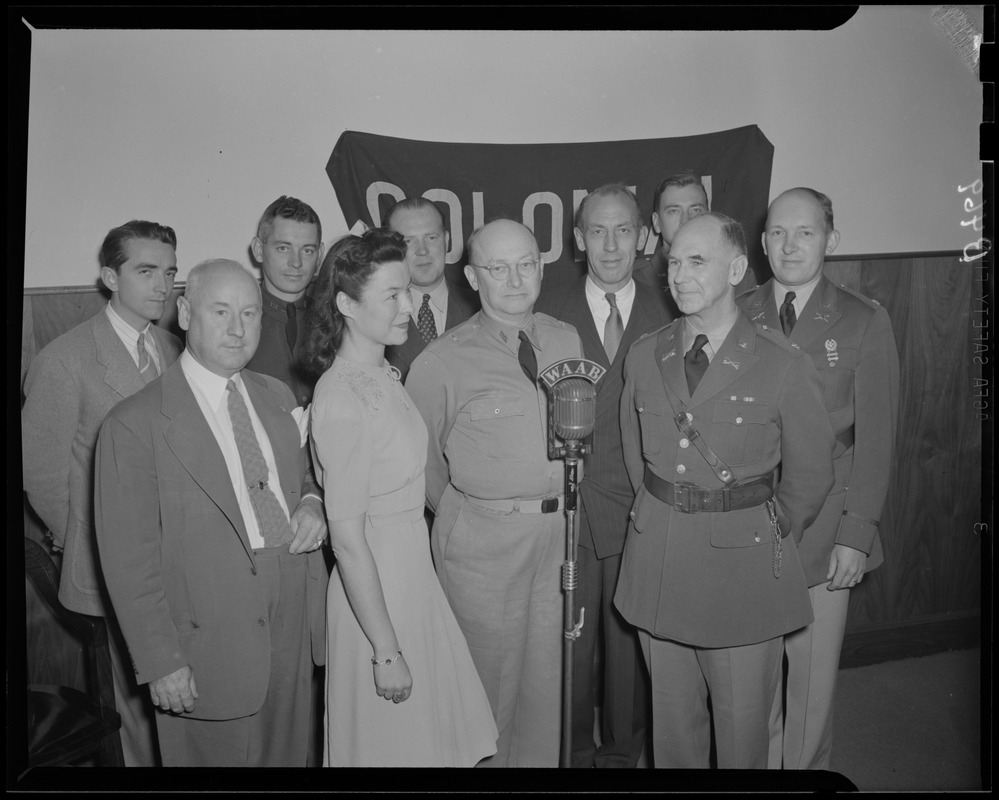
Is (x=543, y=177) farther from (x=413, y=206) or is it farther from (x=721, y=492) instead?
(x=721, y=492)

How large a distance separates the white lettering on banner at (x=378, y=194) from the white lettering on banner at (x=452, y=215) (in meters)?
0.09

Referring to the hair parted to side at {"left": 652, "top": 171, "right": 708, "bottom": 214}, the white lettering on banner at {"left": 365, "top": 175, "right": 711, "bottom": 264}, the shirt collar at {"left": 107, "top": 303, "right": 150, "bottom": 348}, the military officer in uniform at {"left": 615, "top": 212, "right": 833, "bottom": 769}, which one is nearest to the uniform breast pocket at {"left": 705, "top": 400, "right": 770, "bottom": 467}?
the military officer in uniform at {"left": 615, "top": 212, "right": 833, "bottom": 769}

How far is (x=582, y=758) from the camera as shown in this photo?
2.82 metres

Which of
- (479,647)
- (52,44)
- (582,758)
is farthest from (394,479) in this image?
(52,44)

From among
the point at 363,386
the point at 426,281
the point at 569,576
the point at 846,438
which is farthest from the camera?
the point at 426,281

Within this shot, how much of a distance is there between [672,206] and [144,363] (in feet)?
5.55

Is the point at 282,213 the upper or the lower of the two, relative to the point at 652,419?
upper

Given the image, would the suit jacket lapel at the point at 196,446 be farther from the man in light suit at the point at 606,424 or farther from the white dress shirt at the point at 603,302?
the white dress shirt at the point at 603,302

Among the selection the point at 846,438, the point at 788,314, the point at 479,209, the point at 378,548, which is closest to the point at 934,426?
the point at 846,438

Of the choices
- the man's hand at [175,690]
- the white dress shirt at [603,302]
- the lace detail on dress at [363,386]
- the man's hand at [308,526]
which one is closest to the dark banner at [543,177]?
the white dress shirt at [603,302]

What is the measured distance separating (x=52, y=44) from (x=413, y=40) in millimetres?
1093

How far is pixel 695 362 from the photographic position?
253 cm

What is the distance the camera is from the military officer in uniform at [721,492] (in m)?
2.48

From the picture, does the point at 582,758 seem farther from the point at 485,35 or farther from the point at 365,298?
the point at 485,35
